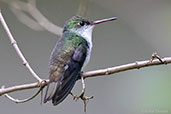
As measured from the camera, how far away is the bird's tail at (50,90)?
2.75 m

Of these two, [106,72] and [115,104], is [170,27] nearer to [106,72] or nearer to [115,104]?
[106,72]

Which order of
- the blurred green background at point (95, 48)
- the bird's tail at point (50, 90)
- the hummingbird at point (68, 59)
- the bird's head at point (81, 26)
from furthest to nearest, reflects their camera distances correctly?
the blurred green background at point (95, 48), the bird's head at point (81, 26), the hummingbird at point (68, 59), the bird's tail at point (50, 90)

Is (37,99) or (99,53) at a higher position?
(99,53)

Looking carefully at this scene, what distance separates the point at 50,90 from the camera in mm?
2820

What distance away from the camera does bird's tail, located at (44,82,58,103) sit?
9.03ft

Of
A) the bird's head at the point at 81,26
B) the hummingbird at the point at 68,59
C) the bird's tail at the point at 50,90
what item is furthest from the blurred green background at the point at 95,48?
the bird's tail at the point at 50,90

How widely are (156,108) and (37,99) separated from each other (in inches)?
106

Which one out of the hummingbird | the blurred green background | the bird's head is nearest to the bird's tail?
the hummingbird

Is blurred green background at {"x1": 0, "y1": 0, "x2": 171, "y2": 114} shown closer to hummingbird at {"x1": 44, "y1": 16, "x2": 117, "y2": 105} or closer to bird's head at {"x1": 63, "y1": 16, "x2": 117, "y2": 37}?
bird's head at {"x1": 63, "y1": 16, "x2": 117, "y2": 37}

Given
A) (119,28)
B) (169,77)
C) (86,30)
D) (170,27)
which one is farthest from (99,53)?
(169,77)

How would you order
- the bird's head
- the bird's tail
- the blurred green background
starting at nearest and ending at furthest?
the bird's tail < the bird's head < the blurred green background

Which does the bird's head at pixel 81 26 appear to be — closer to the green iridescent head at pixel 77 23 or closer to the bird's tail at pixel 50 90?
the green iridescent head at pixel 77 23

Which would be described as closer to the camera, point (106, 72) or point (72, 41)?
point (106, 72)

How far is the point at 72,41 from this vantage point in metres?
3.38
